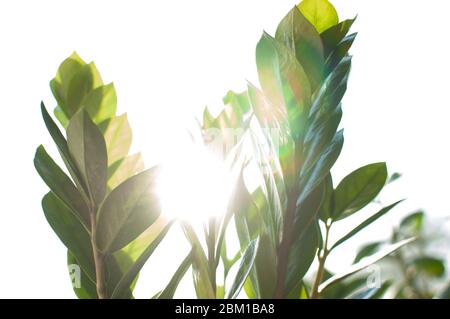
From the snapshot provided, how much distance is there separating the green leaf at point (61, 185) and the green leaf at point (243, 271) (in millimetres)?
133

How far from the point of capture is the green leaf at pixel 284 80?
0.43m

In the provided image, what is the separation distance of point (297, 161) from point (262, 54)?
3.4 inches

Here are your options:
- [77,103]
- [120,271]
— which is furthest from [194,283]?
[77,103]

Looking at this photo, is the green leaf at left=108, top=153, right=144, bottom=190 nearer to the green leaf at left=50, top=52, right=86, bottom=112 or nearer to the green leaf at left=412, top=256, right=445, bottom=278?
the green leaf at left=50, top=52, right=86, bottom=112

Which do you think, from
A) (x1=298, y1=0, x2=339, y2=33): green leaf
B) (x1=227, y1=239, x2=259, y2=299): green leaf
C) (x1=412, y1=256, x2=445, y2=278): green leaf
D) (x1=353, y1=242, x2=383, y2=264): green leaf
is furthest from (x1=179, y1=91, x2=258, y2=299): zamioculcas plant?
(x1=412, y1=256, x2=445, y2=278): green leaf

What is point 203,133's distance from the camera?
53cm

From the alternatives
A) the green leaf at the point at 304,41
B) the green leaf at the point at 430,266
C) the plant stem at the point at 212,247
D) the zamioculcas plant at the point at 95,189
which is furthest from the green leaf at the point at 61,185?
the green leaf at the point at 430,266

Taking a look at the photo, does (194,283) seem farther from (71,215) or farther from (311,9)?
(311,9)

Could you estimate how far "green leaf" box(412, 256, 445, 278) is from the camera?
2.67 feet

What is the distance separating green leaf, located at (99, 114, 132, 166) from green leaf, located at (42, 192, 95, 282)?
0.07 metres

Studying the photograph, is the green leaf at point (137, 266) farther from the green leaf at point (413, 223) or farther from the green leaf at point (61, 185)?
the green leaf at point (413, 223)

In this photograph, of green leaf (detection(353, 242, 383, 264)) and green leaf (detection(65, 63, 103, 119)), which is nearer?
green leaf (detection(65, 63, 103, 119))

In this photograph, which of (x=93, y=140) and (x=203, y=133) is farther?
(x=203, y=133)
